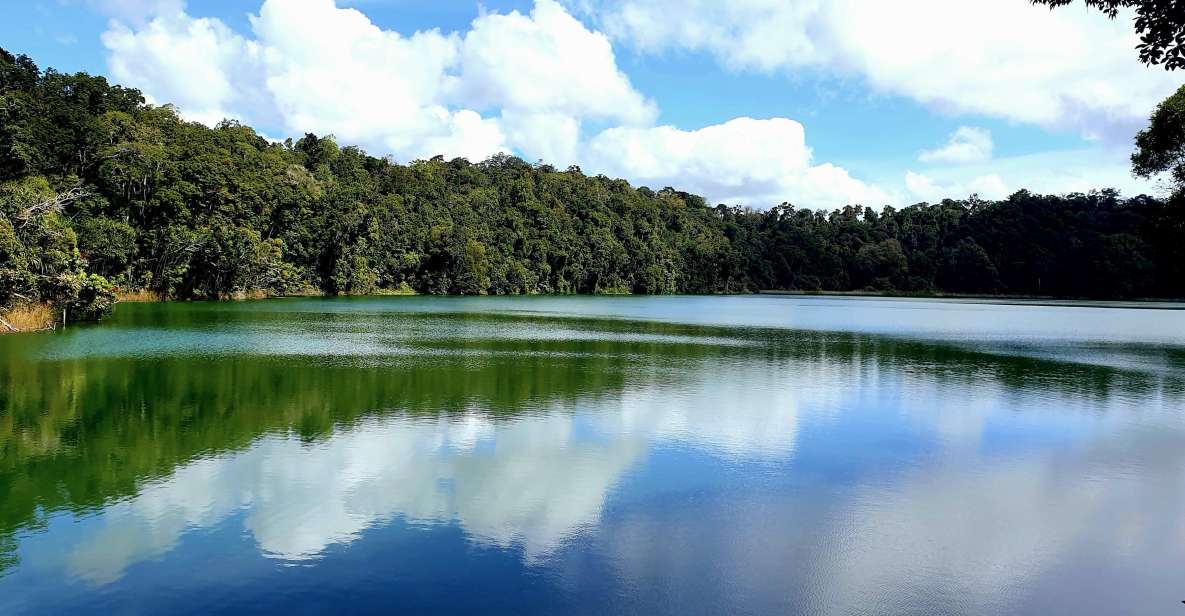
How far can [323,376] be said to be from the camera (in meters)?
18.4

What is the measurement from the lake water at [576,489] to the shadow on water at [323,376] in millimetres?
109

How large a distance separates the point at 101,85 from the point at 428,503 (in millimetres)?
67023

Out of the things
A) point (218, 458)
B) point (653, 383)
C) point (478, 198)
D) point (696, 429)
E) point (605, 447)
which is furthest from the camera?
point (478, 198)

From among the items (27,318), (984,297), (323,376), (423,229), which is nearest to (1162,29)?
(323,376)

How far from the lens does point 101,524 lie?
7.86m

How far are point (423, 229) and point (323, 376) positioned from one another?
72337 millimetres

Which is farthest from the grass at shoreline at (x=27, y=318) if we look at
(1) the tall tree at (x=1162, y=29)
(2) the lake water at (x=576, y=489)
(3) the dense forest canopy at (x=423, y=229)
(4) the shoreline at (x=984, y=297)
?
(4) the shoreline at (x=984, y=297)

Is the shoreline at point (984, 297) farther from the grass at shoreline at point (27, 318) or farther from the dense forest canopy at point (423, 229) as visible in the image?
the grass at shoreline at point (27, 318)

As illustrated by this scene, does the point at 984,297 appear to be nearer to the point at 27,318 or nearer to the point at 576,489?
the point at 27,318

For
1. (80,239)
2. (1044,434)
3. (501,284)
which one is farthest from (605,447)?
(501,284)

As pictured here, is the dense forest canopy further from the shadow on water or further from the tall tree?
the tall tree

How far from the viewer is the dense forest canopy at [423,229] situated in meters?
44.6

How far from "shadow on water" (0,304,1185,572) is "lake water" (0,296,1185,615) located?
4.3 inches

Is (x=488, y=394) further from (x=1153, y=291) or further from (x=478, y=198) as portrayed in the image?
(x=1153, y=291)
